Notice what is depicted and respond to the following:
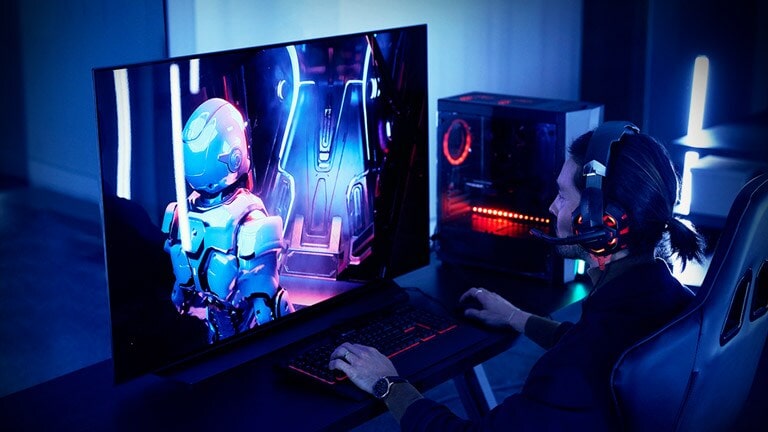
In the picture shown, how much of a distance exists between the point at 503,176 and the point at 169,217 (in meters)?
0.97

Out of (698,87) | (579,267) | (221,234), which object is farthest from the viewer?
(698,87)

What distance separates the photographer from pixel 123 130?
1.39 meters

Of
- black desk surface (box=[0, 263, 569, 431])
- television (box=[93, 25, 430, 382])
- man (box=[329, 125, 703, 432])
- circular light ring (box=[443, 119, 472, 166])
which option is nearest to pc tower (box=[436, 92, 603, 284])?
circular light ring (box=[443, 119, 472, 166])

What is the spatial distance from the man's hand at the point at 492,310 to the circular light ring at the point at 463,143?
1.50 feet

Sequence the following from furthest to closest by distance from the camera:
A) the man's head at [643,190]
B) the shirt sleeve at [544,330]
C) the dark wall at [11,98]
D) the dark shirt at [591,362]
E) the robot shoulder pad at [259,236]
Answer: the dark wall at [11,98], the shirt sleeve at [544,330], the robot shoulder pad at [259,236], the man's head at [643,190], the dark shirt at [591,362]

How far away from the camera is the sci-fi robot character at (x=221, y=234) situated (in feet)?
4.98

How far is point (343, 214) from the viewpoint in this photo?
6.05 ft

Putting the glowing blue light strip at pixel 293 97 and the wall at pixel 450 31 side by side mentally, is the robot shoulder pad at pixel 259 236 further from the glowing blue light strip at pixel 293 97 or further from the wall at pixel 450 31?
the wall at pixel 450 31

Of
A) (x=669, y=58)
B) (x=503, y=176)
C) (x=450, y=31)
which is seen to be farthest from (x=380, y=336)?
(x=669, y=58)

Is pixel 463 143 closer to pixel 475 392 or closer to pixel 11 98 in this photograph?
pixel 475 392

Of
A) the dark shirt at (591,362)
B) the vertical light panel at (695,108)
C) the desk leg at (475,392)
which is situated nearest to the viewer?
Answer: the dark shirt at (591,362)

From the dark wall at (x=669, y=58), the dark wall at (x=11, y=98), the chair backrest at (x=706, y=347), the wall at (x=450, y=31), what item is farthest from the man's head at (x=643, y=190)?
the dark wall at (x=669, y=58)

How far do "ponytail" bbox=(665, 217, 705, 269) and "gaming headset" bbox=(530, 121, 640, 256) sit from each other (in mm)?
92

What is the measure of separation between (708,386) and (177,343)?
874mm
